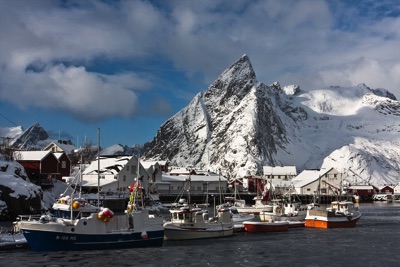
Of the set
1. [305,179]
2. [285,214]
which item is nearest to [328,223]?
[285,214]

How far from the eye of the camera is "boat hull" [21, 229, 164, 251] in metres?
38.4

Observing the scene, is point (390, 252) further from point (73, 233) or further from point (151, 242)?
point (73, 233)

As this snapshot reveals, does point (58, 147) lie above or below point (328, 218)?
above

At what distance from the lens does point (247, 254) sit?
132 ft

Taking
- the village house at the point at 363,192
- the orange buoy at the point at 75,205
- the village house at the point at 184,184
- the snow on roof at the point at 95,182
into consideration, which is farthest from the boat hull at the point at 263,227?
the village house at the point at 363,192

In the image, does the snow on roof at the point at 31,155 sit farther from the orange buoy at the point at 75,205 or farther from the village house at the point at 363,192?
the village house at the point at 363,192

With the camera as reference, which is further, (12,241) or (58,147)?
(58,147)

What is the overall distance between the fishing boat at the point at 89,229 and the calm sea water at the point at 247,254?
40.3 inches

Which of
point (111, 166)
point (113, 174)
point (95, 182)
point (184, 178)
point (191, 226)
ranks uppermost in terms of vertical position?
point (111, 166)

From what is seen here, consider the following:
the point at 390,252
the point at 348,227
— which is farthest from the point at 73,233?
the point at 348,227

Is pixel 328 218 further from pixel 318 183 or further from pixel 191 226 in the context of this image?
pixel 318 183

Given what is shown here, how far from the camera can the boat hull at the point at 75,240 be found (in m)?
38.4

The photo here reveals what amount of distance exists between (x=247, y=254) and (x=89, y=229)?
12633mm

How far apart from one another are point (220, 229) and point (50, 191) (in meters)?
39.8
